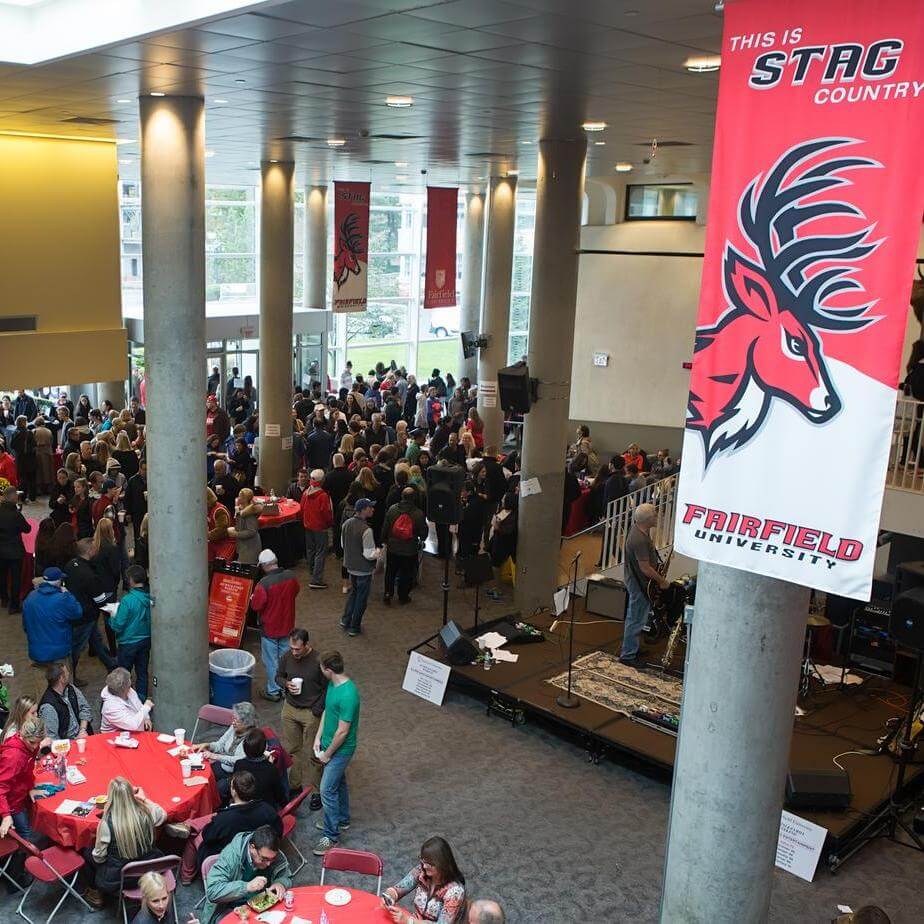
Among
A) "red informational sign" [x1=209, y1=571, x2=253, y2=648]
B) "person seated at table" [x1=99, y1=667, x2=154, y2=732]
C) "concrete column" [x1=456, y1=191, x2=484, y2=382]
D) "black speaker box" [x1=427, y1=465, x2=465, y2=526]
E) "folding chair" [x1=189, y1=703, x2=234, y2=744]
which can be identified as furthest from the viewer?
"concrete column" [x1=456, y1=191, x2=484, y2=382]

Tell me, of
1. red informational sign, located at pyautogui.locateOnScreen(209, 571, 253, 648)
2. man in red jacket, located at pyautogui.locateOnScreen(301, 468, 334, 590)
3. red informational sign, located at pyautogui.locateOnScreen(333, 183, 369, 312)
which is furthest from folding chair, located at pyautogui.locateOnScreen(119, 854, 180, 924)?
red informational sign, located at pyautogui.locateOnScreen(333, 183, 369, 312)

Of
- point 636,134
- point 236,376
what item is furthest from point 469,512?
point 236,376

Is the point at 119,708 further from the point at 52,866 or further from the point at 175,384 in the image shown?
the point at 175,384

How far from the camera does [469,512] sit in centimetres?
1273

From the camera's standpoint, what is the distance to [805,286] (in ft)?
11.9

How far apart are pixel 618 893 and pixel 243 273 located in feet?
68.2

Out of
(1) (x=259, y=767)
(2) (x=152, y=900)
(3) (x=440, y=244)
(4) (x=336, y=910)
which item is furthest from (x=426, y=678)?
(3) (x=440, y=244)

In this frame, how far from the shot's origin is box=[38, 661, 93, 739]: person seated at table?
7273mm

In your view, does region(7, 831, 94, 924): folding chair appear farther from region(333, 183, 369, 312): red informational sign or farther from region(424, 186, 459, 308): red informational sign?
region(424, 186, 459, 308): red informational sign

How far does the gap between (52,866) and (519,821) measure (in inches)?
127

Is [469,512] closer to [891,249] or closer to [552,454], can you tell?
[552,454]

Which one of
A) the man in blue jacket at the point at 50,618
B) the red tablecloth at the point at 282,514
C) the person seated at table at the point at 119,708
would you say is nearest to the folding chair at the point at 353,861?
the person seated at table at the point at 119,708

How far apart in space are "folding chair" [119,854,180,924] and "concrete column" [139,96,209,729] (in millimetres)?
2509

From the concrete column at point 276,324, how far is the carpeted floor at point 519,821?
21.0 ft
